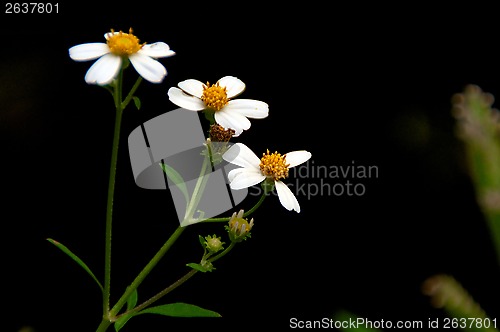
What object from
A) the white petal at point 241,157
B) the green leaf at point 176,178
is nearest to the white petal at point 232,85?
the white petal at point 241,157

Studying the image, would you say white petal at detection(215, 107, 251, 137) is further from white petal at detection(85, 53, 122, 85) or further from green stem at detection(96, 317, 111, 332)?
green stem at detection(96, 317, 111, 332)

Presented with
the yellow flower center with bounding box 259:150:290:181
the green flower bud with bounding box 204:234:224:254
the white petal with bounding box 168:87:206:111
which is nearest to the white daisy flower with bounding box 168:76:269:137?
the white petal with bounding box 168:87:206:111

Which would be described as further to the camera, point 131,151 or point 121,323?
point 131,151

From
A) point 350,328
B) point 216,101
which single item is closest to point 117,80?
point 216,101

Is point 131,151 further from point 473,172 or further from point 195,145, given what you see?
point 473,172

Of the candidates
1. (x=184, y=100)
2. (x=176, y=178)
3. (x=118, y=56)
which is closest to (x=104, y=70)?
(x=118, y=56)

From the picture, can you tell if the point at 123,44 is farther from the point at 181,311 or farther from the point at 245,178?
the point at 181,311

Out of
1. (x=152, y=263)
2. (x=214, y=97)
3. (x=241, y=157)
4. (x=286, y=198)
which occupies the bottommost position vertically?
(x=152, y=263)

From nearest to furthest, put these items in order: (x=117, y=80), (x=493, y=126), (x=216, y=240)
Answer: (x=493, y=126), (x=117, y=80), (x=216, y=240)
